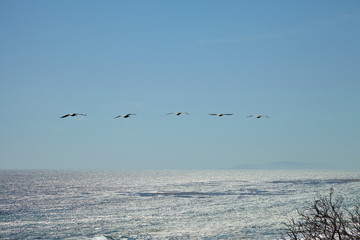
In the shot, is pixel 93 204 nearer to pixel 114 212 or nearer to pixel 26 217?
pixel 114 212

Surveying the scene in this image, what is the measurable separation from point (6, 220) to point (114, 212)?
774 inches

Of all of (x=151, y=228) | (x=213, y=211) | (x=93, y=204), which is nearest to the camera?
(x=151, y=228)

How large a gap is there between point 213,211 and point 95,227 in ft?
83.7

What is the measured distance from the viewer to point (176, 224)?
203 ft

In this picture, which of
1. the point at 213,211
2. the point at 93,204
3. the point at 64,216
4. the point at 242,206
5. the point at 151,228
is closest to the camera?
the point at 151,228

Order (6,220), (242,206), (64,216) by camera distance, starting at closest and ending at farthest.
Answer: (6,220)
(64,216)
(242,206)

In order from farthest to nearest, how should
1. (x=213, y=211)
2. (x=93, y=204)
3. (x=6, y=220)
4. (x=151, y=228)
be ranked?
(x=93, y=204) → (x=213, y=211) → (x=6, y=220) → (x=151, y=228)

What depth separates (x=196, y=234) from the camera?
54125mm

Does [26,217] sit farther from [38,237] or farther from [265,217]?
[265,217]

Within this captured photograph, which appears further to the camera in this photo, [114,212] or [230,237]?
[114,212]

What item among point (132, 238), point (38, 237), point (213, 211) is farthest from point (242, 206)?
point (38, 237)

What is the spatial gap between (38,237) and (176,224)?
2009 cm

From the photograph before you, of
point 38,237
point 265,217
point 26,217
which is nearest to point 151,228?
point 38,237

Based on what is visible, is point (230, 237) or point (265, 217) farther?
point (265, 217)
